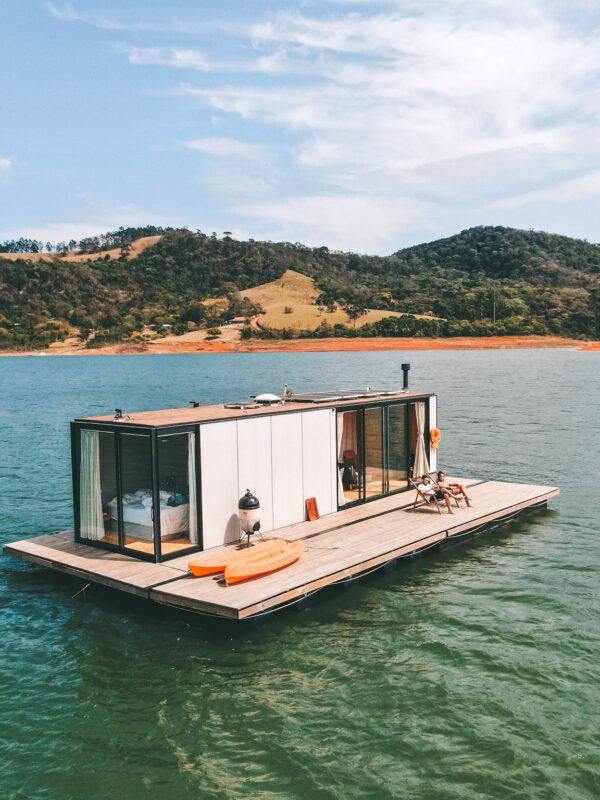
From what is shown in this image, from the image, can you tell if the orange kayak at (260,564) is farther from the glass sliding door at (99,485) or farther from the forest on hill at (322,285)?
the forest on hill at (322,285)

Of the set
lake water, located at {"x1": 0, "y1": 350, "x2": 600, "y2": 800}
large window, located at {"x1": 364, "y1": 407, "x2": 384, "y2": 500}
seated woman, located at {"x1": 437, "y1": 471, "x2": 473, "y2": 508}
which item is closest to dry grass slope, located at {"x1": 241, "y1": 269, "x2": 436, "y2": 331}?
seated woman, located at {"x1": 437, "y1": 471, "x2": 473, "y2": 508}

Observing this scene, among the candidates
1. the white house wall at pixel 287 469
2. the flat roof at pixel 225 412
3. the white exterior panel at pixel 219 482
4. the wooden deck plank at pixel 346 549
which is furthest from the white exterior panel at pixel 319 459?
the white exterior panel at pixel 219 482

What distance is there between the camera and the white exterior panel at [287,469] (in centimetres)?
1205

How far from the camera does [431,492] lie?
555 inches

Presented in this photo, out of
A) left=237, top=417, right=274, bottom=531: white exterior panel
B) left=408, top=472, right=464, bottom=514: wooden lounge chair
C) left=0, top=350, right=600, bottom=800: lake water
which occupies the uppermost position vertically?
left=237, top=417, right=274, bottom=531: white exterior panel

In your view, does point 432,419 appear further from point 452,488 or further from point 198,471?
point 198,471

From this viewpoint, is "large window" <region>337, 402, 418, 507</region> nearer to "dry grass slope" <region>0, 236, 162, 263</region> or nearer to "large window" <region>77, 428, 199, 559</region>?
"large window" <region>77, 428, 199, 559</region>

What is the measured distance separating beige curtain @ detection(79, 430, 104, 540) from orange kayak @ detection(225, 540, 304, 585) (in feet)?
9.30

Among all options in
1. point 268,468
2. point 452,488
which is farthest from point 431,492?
point 268,468

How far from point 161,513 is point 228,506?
1.14 meters

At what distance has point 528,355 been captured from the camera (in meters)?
93.5

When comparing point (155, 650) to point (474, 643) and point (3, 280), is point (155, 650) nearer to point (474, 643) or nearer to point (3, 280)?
point (474, 643)

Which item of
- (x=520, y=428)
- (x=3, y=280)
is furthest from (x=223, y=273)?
(x=520, y=428)

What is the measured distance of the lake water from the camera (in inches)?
268
